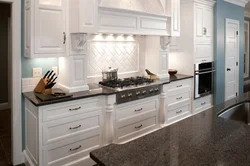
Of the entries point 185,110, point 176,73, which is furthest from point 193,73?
point 185,110

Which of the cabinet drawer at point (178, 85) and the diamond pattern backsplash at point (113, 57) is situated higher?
the diamond pattern backsplash at point (113, 57)

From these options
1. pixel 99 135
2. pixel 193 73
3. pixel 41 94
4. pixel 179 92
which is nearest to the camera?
pixel 41 94

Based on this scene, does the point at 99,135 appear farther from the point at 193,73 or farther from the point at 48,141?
the point at 193,73

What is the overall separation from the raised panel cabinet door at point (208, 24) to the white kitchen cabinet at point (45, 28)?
3.26 meters

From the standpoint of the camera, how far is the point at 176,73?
4.96m

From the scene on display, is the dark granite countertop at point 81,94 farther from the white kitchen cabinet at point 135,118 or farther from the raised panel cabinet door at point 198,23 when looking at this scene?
the raised panel cabinet door at point 198,23

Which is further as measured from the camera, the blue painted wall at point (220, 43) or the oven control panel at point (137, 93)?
the blue painted wall at point (220, 43)

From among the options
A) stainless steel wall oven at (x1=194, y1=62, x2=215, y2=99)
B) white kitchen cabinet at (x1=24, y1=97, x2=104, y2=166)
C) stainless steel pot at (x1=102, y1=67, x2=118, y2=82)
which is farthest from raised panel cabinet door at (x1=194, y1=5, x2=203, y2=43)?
white kitchen cabinet at (x1=24, y1=97, x2=104, y2=166)

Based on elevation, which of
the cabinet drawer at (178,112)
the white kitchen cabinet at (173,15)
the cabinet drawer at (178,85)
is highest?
the white kitchen cabinet at (173,15)

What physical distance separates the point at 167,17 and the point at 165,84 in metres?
1.16

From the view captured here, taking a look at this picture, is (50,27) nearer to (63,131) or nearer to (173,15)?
(63,131)

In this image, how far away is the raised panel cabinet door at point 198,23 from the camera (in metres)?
4.76

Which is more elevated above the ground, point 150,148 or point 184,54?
point 184,54

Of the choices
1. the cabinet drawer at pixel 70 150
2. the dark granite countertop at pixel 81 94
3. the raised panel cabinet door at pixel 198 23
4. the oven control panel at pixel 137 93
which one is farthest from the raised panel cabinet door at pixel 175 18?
the cabinet drawer at pixel 70 150
